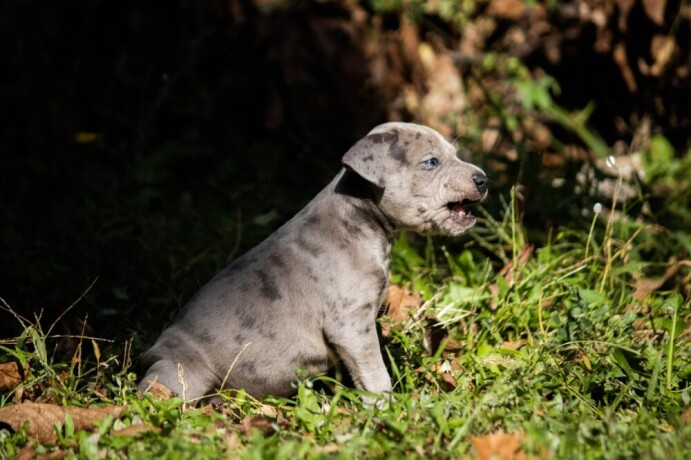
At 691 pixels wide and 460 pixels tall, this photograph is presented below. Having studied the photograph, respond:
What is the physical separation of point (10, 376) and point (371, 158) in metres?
2.50

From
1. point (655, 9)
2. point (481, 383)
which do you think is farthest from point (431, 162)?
point (655, 9)

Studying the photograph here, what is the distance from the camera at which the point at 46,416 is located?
14.5 ft

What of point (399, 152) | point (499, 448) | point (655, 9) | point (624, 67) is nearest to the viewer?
point (499, 448)

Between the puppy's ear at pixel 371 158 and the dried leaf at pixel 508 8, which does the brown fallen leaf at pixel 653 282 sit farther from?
the dried leaf at pixel 508 8

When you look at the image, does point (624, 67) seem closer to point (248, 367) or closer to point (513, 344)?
point (513, 344)

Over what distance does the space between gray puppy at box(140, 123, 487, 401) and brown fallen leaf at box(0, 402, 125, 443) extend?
15.4 inches

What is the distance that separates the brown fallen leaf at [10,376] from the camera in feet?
16.2

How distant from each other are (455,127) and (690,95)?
2603 millimetres

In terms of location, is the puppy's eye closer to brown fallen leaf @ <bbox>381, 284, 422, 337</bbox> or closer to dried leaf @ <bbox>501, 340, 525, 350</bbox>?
brown fallen leaf @ <bbox>381, 284, 422, 337</bbox>

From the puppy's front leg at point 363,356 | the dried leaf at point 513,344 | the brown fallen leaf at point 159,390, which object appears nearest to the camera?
the brown fallen leaf at point 159,390

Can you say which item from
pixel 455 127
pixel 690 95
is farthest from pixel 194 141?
pixel 690 95

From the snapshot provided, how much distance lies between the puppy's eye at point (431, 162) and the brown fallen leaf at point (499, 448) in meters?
1.70

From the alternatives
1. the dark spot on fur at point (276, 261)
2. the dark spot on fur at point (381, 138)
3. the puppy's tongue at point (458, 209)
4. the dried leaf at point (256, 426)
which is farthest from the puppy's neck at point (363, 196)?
the dried leaf at point (256, 426)

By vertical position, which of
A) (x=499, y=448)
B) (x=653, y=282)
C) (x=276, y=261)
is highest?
(x=276, y=261)
